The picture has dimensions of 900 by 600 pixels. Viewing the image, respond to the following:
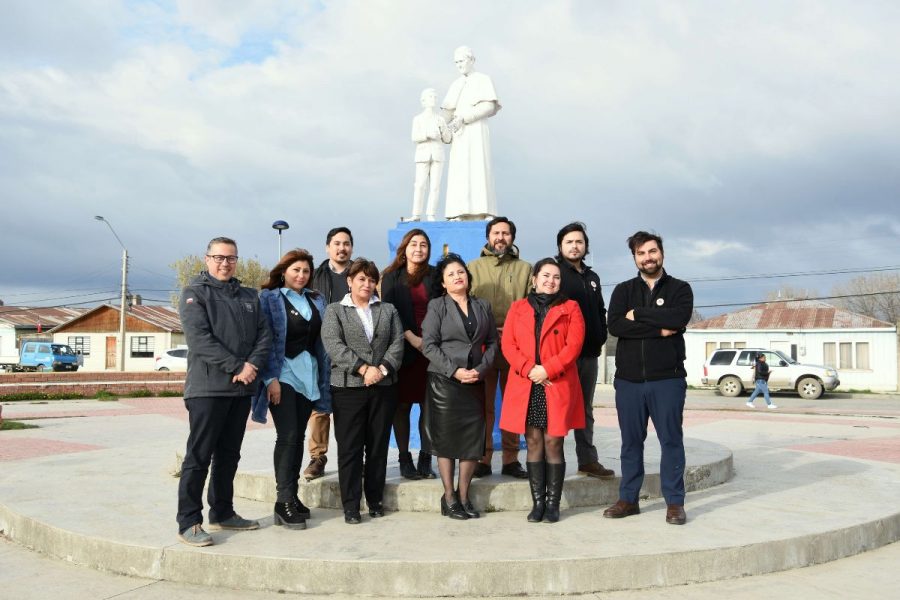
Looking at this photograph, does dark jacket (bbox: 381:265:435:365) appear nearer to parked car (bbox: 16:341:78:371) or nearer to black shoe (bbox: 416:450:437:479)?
black shoe (bbox: 416:450:437:479)

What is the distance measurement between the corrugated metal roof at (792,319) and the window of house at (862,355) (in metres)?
0.72

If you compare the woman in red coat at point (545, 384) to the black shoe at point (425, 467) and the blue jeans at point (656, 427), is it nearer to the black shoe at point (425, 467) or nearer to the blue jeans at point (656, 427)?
the blue jeans at point (656, 427)

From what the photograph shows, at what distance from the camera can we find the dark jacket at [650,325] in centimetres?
461

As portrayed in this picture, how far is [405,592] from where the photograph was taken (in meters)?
3.69

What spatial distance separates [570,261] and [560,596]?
2.40 m

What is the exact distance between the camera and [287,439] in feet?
14.8

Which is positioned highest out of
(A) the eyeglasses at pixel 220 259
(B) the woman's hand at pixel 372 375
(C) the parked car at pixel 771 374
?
(A) the eyeglasses at pixel 220 259

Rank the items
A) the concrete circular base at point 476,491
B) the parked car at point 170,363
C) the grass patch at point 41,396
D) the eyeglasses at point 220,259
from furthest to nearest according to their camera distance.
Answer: the parked car at point 170,363
the grass patch at point 41,396
the concrete circular base at point 476,491
the eyeglasses at point 220,259

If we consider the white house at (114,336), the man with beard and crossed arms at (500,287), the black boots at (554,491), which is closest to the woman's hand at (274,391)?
the man with beard and crossed arms at (500,287)

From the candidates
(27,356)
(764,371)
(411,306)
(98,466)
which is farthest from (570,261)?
(27,356)

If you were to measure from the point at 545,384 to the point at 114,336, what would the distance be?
142 feet

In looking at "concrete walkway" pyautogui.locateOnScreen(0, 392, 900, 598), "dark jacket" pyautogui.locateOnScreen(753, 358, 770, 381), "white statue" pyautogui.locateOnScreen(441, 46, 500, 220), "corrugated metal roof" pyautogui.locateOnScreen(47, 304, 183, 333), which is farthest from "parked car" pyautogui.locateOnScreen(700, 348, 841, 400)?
"corrugated metal roof" pyautogui.locateOnScreen(47, 304, 183, 333)

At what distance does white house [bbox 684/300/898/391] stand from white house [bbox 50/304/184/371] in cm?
2930

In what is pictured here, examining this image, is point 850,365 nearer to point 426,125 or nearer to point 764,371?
point 764,371
